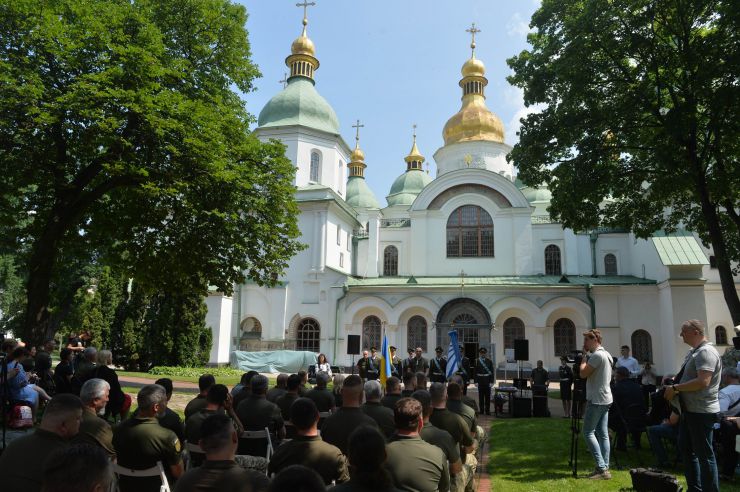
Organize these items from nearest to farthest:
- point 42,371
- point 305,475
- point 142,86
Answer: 1. point 305,475
2. point 42,371
3. point 142,86

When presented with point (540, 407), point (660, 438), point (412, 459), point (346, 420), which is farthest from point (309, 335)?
point (412, 459)

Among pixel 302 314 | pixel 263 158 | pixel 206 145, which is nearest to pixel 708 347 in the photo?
pixel 206 145

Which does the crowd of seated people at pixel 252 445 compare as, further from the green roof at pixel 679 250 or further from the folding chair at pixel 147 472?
the green roof at pixel 679 250

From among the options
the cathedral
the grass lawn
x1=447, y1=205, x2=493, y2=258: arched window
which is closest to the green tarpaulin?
the cathedral

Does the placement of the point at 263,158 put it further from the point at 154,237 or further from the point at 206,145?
the point at 154,237

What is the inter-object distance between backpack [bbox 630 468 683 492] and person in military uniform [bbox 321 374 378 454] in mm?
3426

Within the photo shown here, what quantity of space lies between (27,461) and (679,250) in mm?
26218

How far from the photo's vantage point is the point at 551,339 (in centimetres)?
2723

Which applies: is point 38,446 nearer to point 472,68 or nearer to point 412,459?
point 412,459

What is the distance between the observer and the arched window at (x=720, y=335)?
25.3m

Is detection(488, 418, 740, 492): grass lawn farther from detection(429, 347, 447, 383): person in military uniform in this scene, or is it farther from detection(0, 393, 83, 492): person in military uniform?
detection(0, 393, 83, 492): person in military uniform

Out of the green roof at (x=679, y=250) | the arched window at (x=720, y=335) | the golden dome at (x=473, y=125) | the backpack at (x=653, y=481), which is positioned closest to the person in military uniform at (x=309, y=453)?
the backpack at (x=653, y=481)

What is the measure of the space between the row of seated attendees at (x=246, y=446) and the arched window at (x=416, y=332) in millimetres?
21793

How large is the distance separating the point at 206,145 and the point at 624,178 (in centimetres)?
1139
